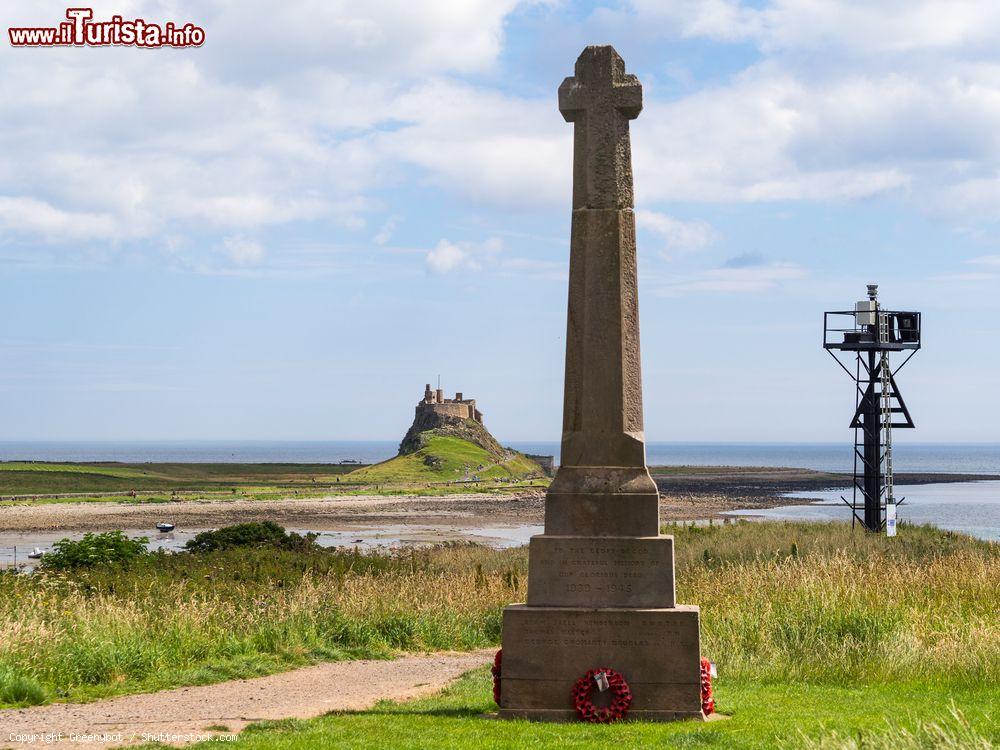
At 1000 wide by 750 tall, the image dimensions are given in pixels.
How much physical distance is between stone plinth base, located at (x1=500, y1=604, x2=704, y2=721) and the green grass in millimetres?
301

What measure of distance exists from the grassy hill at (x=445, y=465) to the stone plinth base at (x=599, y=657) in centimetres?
8613

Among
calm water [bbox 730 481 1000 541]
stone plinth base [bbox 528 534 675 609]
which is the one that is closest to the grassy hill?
calm water [bbox 730 481 1000 541]

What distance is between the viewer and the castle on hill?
384 ft

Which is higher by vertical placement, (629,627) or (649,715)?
(629,627)

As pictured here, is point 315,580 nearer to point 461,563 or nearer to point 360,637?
point 360,637

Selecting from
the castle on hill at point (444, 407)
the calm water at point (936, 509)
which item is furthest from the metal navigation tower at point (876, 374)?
the castle on hill at point (444, 407)

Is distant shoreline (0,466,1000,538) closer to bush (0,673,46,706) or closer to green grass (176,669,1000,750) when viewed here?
bush (0,673,46,706)

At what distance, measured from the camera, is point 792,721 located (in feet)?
29.1

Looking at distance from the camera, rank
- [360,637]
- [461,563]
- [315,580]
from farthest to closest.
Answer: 1. [461,563]
2. [315,580]
3. [360,637]

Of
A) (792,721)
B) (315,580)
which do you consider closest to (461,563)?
(315,580)

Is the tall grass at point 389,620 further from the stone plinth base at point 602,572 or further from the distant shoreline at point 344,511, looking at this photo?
the distant shoreline at point 344,511

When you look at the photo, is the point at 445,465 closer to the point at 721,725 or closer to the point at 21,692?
the point at 21,692

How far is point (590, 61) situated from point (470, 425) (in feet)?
346

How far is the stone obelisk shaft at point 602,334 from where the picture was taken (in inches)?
391
